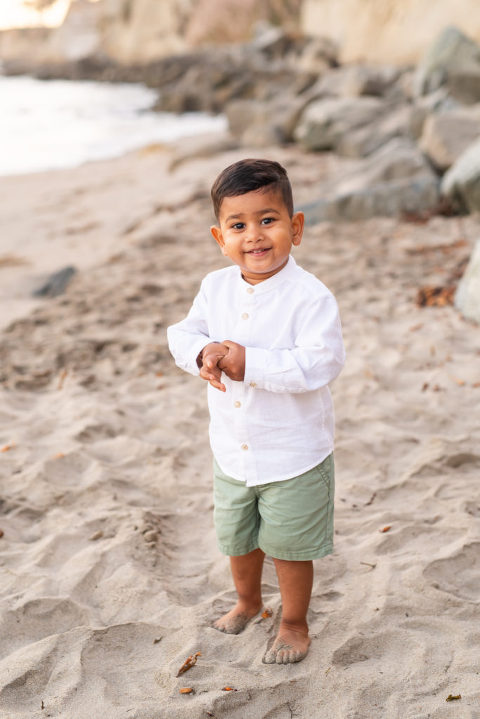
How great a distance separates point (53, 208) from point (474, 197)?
5.66 m

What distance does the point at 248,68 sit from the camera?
24.8 meters

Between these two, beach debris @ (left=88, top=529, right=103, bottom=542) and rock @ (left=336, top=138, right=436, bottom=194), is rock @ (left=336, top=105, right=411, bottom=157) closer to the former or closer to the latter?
rock @ (left=336, top=138, right=436, bottom=194)

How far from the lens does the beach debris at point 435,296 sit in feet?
16.1

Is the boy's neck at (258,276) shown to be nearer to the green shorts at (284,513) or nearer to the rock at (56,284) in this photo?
the green shorts at (284,513)

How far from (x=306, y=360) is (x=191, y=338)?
38 centimetres

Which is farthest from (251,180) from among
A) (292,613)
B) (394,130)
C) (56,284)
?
(394,130)

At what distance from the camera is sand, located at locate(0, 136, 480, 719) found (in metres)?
2.01

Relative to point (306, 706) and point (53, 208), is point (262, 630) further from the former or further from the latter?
point (53, 208)

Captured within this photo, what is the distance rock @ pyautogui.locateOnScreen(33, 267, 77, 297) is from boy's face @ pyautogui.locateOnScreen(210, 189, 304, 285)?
14.5ft

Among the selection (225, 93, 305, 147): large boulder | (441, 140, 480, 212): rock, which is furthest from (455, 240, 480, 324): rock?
(225, 93, 305, 147): large boulder

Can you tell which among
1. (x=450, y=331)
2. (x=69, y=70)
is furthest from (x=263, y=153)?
(x=69, y=70)

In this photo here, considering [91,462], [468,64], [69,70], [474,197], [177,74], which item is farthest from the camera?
[69,70]

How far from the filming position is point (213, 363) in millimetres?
1865

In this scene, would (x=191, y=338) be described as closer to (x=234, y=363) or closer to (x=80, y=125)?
(x=234, y=363)
